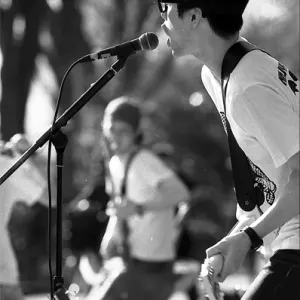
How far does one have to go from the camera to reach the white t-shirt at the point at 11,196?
190 inches

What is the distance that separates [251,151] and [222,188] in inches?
381

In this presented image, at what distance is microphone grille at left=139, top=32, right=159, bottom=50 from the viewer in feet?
9.28

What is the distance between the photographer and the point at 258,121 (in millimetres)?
2402

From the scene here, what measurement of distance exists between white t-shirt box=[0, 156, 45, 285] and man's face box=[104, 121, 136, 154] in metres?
0.60

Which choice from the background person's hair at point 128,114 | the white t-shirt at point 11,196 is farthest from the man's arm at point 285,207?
the background person's hair at point 128,114

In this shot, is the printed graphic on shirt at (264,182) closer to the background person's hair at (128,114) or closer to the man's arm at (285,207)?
the man's arm at (285,207)

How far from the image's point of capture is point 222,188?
40.0 feet

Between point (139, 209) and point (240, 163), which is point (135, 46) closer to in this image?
point (240, 163)

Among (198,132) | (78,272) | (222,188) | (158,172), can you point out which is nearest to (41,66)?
(198,132)

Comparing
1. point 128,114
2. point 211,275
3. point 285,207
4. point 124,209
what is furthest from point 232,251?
point 128,114

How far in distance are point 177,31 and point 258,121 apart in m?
0.50

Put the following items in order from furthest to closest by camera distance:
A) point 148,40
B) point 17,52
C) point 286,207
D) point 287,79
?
point 17,52 < point 148,40 < point 287,79 < point 286,207

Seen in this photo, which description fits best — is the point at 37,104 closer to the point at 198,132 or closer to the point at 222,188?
the point at 198,132

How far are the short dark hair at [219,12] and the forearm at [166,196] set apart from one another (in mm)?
2236
